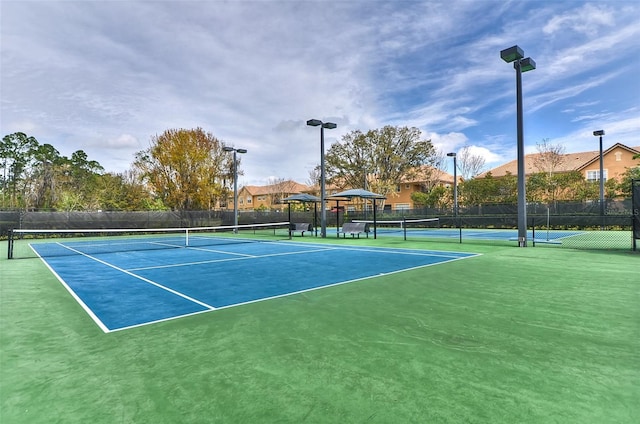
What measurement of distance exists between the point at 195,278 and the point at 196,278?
0.03 meters

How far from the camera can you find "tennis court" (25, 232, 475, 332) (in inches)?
199

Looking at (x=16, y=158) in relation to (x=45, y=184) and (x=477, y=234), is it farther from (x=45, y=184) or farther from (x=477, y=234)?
(x=477, y=234)

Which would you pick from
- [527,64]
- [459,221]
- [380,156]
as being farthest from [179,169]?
[527,64]

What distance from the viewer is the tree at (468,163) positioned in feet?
142

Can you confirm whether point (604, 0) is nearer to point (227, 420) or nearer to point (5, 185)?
point (227, 420)

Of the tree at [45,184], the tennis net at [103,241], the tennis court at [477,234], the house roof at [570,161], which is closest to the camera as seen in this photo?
the tennis net at [103,241]

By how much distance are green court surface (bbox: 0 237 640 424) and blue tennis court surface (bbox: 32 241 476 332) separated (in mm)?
446

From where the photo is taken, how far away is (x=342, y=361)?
3.04m

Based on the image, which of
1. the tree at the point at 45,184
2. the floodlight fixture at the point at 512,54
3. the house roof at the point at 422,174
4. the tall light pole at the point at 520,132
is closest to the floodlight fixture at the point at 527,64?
the tall light pole at the point at 520,132

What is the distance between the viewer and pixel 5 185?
136ft

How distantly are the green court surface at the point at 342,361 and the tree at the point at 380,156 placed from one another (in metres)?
37.3

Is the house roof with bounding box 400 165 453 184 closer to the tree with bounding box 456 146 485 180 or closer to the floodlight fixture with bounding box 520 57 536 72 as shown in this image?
the tree with bounding box 456 146 485 180

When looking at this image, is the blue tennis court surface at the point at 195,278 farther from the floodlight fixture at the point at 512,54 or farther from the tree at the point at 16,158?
the tree at the point at 16,158

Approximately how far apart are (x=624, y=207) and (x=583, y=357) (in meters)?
25.2
